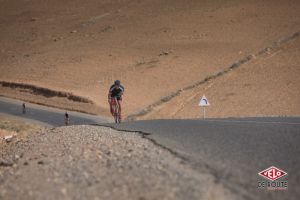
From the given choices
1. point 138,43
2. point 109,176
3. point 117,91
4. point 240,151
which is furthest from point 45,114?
point 109,176

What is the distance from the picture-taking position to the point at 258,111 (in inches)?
1150

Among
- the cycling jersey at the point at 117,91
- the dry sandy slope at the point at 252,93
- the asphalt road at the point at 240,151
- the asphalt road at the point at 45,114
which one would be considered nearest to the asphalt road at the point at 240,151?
the asphalt road at the point at 240,151

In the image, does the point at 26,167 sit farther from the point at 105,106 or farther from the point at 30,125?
the point at 105,106

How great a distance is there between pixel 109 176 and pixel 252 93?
2792 cm

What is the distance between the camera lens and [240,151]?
835cm

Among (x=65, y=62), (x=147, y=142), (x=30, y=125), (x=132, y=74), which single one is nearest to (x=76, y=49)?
(x=65, y=62)

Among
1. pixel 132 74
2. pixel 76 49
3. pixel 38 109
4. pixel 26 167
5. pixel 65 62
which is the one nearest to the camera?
pixel 26 167

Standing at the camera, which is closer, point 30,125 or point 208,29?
point 30,125

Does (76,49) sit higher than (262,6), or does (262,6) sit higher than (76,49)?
(262,6)

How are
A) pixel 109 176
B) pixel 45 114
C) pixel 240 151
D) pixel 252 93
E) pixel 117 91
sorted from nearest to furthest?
1. pixel 109 176
2. pixel 240 151
3. pixel 117 91
4. pixel 252 93
5. pixel 45 114

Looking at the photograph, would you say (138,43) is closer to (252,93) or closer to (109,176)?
(252,93)

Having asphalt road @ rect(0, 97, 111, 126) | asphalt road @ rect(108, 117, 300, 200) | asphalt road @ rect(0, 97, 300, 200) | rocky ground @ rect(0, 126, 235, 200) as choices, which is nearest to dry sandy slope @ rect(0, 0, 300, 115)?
asphalt road @ rect(0, 97, 111, 126)

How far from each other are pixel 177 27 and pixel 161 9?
11.9m

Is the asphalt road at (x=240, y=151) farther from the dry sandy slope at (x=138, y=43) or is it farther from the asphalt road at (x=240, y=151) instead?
the dry sandy slope at (x=138, y=43)
